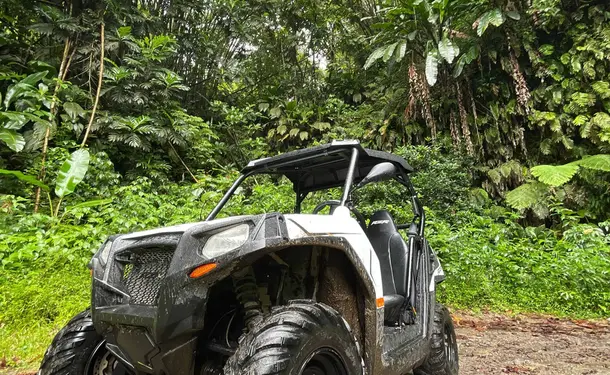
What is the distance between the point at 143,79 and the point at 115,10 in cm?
152

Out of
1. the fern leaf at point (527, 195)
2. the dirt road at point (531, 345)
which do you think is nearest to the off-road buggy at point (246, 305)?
the dirt road at point (531, 345)

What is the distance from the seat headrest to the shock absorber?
155 cm

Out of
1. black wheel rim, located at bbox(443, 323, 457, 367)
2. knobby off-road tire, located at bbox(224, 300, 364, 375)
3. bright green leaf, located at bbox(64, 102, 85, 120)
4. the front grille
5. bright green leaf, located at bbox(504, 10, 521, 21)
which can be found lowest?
black wheel rim, located at bbox(443, 323, 457, 367)

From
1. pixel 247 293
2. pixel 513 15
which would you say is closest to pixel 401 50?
pixel 513 15

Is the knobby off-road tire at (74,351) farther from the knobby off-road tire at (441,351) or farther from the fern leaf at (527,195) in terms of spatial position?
the fern leaf at (527,195)

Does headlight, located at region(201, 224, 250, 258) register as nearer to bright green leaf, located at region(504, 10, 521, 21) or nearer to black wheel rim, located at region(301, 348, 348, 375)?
black wheel rim, located at region(301, 348, 348, 375)

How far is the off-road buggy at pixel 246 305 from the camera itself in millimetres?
1604

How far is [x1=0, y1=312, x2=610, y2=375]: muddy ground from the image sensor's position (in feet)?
11.3

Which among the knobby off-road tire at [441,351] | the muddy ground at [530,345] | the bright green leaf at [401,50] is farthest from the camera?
the bright green leaf at [401,50]

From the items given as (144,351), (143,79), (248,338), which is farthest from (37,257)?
(143,79)

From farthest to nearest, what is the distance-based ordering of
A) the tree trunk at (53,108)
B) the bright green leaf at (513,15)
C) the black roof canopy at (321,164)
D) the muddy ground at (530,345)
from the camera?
the bright green leaf at (513,15)
the tree trunk at (53,108)
the muddy ground at (530,345)
the black roof canopy at (321,164)

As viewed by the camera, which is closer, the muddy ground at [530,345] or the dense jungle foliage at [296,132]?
the muddy ground at [530,345]

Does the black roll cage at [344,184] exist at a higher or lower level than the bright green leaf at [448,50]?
lower

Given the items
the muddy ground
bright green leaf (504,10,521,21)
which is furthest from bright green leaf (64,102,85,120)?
bright green leaf (504,10,521,21)
